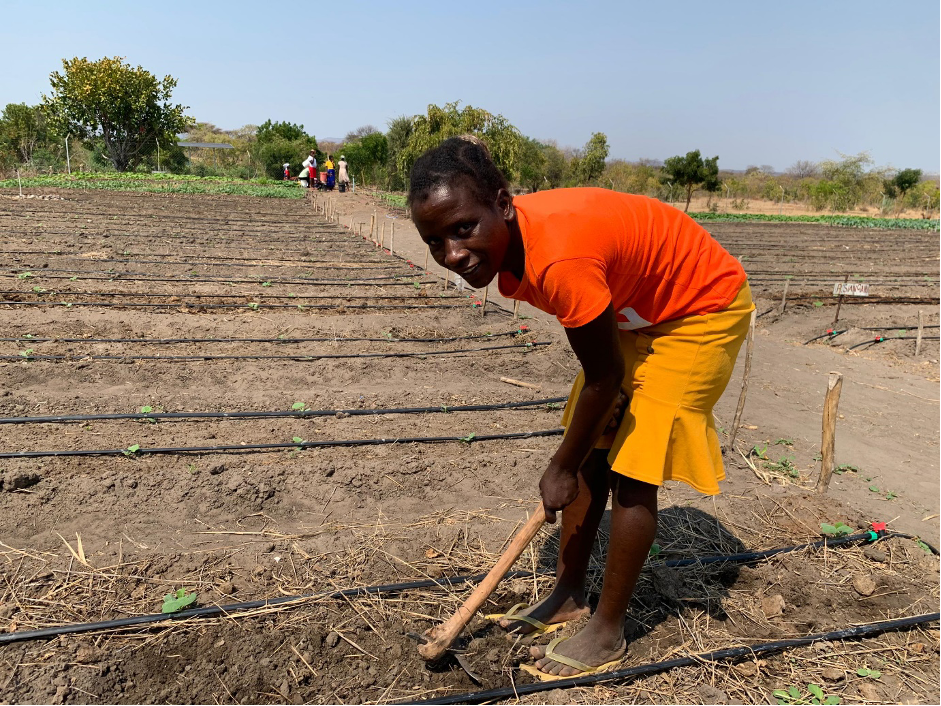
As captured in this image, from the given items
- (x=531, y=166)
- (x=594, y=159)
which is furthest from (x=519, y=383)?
(x=594, y=159)

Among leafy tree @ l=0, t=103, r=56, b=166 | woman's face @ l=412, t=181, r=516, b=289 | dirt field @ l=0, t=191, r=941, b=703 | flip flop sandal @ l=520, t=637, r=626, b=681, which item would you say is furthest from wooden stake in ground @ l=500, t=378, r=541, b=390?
leafy tree @ l=0, t=103, r=56, b=166

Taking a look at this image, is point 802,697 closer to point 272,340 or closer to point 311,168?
point 272,340

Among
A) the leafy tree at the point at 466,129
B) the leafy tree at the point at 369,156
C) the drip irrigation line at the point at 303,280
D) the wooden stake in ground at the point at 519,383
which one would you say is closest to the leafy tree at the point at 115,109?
the leafy tree at the point at 369,156

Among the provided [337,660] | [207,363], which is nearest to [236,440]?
[207,363]

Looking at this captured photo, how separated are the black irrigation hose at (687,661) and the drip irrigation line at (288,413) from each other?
8.36 ft

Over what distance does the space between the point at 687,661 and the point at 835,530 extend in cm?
127

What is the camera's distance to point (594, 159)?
2569 cm

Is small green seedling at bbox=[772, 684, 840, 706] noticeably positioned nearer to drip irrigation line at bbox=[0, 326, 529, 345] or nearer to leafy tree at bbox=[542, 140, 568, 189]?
drip irrigation line at bbox=[0, 326, 529, 345]

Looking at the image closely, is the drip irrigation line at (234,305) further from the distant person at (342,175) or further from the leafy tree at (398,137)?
the distant person at (342,175)

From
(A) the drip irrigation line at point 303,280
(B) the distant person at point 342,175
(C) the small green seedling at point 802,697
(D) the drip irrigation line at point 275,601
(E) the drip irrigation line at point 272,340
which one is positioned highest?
(B) the distant person at point 342,175

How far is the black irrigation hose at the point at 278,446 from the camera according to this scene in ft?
11.7

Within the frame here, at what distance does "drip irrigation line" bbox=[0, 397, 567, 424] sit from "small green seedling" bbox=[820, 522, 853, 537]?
2108 millimetres

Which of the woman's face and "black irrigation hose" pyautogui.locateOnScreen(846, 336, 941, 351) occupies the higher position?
the woman's face

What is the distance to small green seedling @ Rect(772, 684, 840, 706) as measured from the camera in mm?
2025
